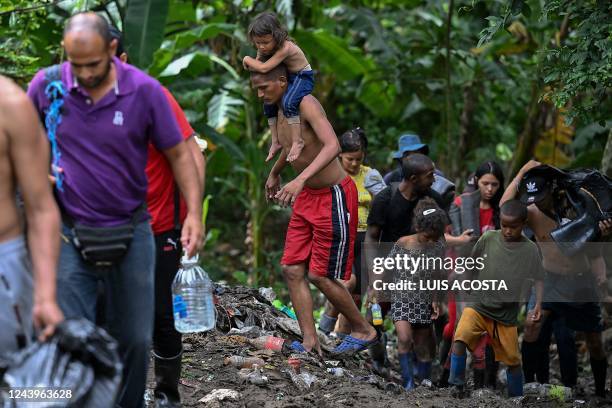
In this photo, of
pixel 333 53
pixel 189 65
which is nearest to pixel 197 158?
pixel 189 65

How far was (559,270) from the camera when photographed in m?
7.59

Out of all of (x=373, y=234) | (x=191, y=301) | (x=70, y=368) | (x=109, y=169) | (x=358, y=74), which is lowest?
(x=70, y=368)

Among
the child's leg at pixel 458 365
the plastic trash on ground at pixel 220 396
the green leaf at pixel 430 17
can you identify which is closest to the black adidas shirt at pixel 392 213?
the child's leg at pixel 458 365

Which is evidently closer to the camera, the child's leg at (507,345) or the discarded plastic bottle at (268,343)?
the discarded plastic bottle at (268,343)

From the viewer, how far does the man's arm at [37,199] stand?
3.59 m

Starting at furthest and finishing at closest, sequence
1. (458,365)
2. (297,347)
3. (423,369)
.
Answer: (423,369)
(458,365)
(297,347)

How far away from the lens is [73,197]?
4.14 meters

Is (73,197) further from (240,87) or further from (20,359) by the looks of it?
(240,87)

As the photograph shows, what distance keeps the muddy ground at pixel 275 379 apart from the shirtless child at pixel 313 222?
421 mm

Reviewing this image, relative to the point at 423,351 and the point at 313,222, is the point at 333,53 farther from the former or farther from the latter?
the point at 313,222

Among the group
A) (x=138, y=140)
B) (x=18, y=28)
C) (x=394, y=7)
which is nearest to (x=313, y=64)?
(x=394, y=7)

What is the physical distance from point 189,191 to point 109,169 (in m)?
0.42

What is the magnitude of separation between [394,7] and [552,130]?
313cm

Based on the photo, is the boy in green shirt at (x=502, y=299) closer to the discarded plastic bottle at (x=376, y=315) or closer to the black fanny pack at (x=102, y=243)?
the discarded plastic bottle at (x=376, y=315)
